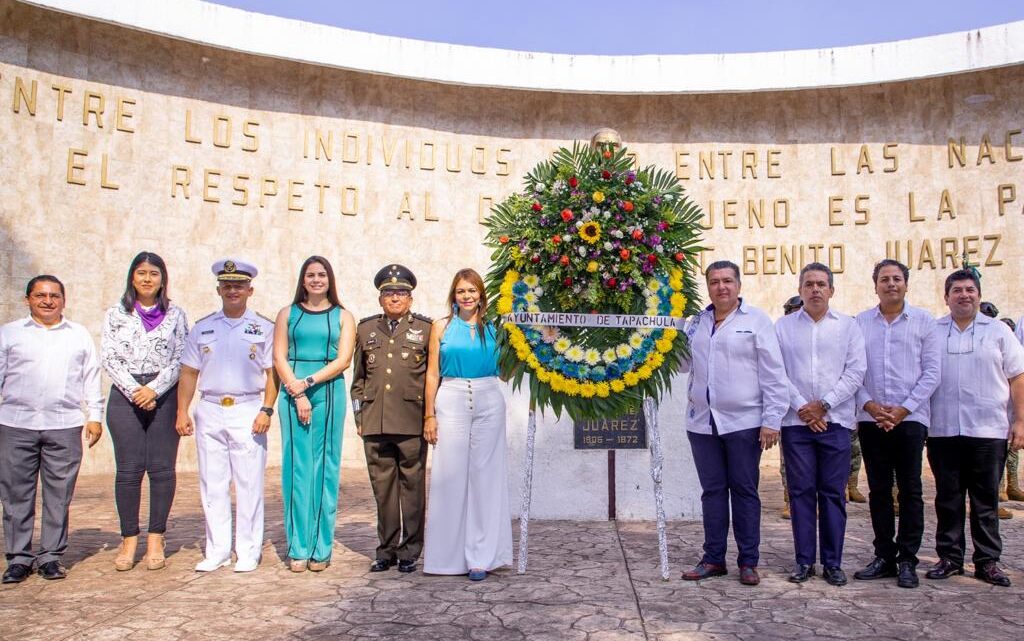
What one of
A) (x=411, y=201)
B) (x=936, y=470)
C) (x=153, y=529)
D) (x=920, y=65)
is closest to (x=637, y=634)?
(x=936, y=470)

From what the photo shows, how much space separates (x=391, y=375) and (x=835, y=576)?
290cm

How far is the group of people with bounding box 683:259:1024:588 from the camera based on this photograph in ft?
15.4

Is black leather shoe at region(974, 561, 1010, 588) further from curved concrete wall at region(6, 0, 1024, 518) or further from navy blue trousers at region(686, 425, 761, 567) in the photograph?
curved concrete wall at region(6, 0, 1024, 518)

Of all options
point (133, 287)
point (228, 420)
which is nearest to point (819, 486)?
point (228, 420)

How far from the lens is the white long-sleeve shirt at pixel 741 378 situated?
183 inches

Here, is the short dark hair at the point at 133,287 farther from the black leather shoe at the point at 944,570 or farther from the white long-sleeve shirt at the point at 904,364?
the black leather shoe at the point at 944,570

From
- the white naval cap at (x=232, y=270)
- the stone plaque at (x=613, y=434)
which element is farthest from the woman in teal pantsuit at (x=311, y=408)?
the stone plaque at (x=613, y=434)

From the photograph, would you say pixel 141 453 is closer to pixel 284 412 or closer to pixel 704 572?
pixel 284 412

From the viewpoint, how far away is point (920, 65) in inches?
436

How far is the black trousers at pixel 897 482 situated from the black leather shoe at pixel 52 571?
15.9ft

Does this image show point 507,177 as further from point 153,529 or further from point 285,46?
point 153,529

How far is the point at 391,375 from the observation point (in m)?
5.10

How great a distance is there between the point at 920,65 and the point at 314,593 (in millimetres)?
10721

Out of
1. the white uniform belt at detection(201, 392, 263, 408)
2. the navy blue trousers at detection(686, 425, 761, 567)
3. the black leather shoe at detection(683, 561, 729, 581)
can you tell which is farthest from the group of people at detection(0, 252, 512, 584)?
the navy blue trousers at detection(686, 425, 761, 567)
